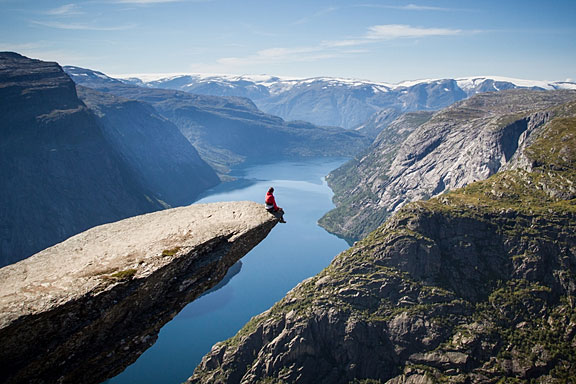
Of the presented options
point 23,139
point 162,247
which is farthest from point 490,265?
point 23,139

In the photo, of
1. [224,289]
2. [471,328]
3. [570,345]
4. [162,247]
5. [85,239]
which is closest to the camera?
[162,247]

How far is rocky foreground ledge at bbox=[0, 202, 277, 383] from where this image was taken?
15.1 meters

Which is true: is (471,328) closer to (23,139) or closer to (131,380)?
(131,380)

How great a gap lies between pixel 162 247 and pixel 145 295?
254 cm

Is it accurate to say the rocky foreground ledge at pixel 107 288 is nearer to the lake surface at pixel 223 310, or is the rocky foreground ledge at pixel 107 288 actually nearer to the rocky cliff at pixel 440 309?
the rocky cliff at pixel 440 309

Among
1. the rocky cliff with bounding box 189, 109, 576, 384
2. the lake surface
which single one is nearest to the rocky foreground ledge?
the rocky cliff with bounding box 189, 109, 576, 384

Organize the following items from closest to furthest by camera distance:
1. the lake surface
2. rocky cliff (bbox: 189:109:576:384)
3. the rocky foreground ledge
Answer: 1. the rocky foreground ledge
2. rocky cliff (bbox: 189:109:576:384)
3. the lake surface

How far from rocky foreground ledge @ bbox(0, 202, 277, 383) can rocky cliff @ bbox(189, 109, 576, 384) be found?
71.1m

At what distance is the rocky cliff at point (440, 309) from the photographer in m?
79.5

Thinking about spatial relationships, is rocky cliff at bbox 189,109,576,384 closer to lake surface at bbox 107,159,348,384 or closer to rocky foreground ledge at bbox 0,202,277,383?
lake surface at bbox 107,159,348,384

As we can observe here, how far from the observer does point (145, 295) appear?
1842 cm

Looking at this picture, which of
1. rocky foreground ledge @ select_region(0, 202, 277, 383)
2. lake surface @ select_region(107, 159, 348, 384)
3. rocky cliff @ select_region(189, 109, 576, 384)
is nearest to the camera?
rocky foreground ledge @ select_region(0, 202, 277, 383)

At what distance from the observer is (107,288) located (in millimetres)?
16672

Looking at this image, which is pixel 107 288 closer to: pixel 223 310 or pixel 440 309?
pixel 440 309
